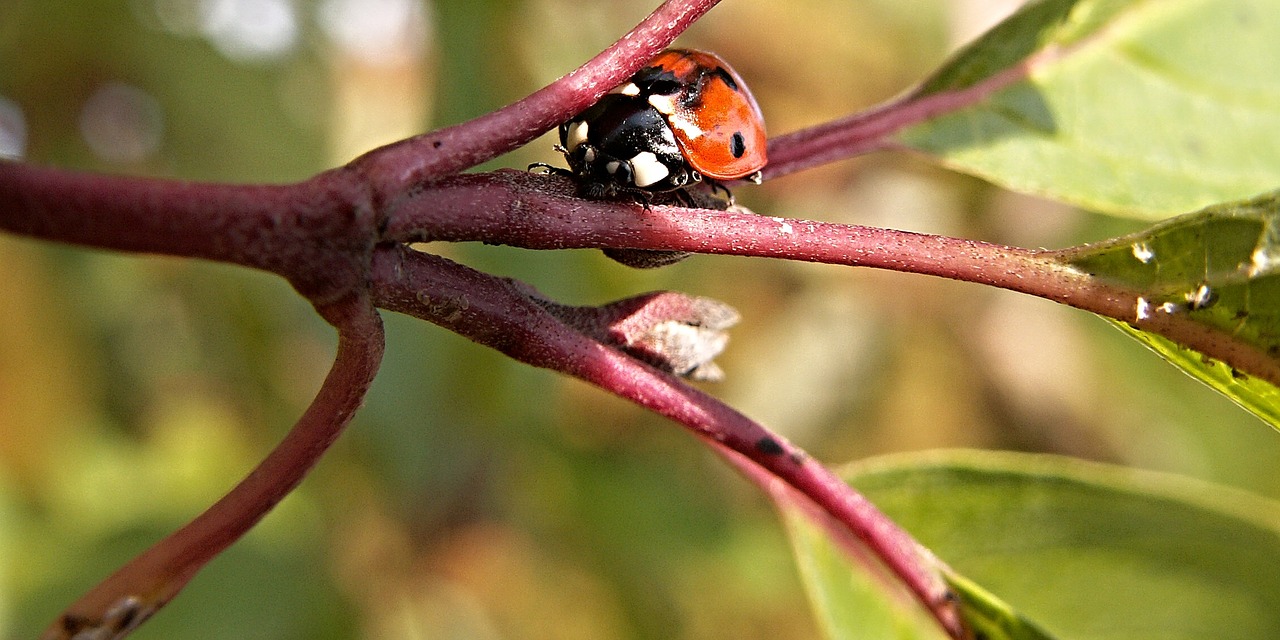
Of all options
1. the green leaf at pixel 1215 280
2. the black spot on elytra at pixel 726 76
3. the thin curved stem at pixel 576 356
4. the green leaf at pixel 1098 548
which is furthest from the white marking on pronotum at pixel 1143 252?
the green leaf at pixel 1098 548

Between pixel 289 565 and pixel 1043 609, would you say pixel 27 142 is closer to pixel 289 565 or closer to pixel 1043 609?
pixel 289 565

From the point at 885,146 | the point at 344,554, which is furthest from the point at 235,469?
the point at 885,146

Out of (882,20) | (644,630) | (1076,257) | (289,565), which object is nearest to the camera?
(1076,257)

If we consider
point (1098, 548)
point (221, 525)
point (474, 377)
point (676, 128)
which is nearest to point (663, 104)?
point (676, 128)

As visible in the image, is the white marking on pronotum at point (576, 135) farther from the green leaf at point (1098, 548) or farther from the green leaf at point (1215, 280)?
the green leaf at point (1098, 548)

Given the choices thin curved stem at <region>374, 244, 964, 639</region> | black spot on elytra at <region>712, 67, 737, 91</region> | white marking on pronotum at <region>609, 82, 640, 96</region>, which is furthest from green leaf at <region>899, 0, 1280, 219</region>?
thin curved stem at <region>374, 244, 964, 639</region>

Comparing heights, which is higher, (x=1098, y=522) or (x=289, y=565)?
(x=289, y=565)
